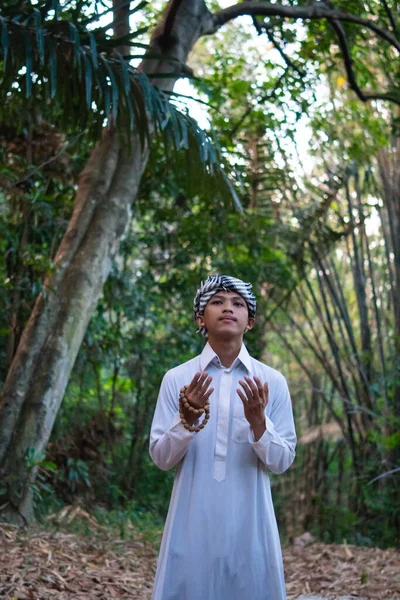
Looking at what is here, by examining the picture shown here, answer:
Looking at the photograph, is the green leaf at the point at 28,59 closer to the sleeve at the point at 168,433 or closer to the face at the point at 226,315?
the face at the point at 226,315

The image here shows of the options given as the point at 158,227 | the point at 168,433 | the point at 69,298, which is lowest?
the point at 168,433

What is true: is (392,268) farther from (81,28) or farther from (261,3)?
(81,28)

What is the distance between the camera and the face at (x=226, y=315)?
269 centimetres

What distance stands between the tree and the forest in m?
0.01

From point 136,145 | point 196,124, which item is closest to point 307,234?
point 136,145

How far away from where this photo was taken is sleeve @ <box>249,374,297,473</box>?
2492 millimetres

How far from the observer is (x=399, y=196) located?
922cm

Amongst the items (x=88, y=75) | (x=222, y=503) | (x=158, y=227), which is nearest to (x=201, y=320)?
(x=222, y=503)

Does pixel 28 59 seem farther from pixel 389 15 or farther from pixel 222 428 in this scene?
pixel 389 15

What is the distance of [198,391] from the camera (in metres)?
2.39

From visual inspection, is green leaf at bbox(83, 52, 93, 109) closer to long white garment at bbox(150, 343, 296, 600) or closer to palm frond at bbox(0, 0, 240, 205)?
palm frond at bbox(0, 0, 240, 205)

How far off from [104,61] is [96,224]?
1711mm

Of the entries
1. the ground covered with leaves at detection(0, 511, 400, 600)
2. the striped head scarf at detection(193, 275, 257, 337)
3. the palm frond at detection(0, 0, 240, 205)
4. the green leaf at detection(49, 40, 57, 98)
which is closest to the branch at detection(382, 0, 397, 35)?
the palm frond at detection(0, 0, 240, 205)

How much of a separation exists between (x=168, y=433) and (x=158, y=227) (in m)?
7.19
